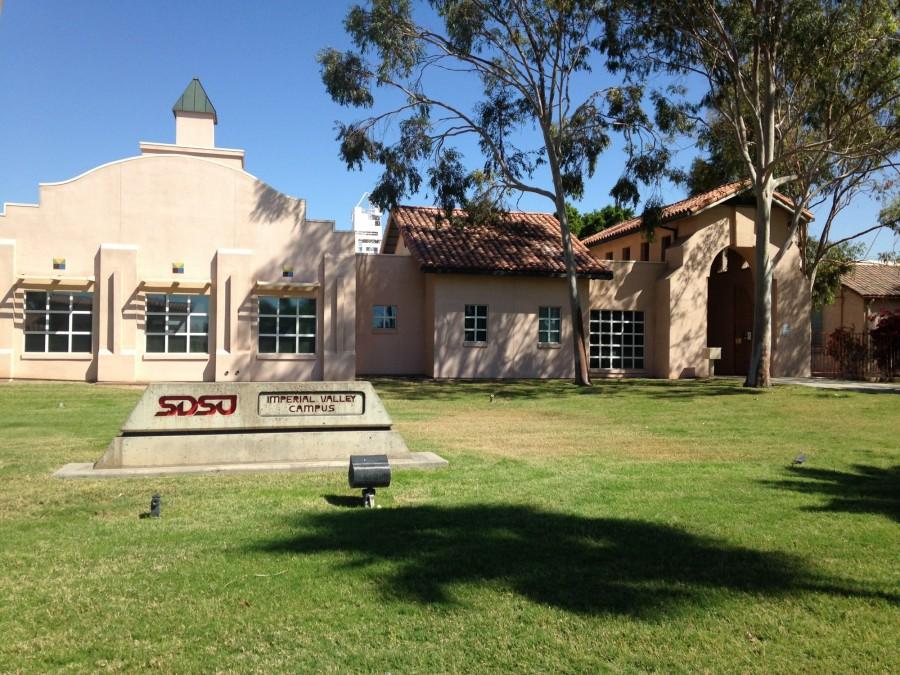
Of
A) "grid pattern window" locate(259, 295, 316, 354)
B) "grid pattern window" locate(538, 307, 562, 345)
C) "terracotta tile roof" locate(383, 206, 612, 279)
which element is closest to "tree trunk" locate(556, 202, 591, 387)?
"terracotta tile roof" locate(383, 206, 612, 279)

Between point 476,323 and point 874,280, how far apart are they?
2071cm

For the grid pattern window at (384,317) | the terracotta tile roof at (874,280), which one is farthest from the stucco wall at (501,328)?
the terracotta tile roof at (874,280)

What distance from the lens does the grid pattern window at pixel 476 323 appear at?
26.1 metres

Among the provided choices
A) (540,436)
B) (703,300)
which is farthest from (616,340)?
(540,436)

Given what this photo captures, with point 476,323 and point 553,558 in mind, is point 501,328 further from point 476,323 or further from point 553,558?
point 553,558

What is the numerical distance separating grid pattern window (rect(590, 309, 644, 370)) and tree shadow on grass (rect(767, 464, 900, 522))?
18579 millimetres

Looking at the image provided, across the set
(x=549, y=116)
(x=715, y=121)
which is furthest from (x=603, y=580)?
(x=715, y=121)

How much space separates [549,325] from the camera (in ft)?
88.9

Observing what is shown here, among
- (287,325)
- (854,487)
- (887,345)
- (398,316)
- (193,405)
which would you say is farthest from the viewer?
(887,345)

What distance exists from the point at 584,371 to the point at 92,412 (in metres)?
13.9

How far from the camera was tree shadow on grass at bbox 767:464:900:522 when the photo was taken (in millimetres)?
7250

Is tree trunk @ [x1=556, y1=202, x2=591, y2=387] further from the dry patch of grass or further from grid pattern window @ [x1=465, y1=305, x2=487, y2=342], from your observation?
the dry patch of grass

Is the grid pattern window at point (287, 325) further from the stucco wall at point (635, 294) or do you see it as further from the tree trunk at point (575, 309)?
the stucco wall at point (635, 294)

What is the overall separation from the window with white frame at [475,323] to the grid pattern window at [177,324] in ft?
27.2
